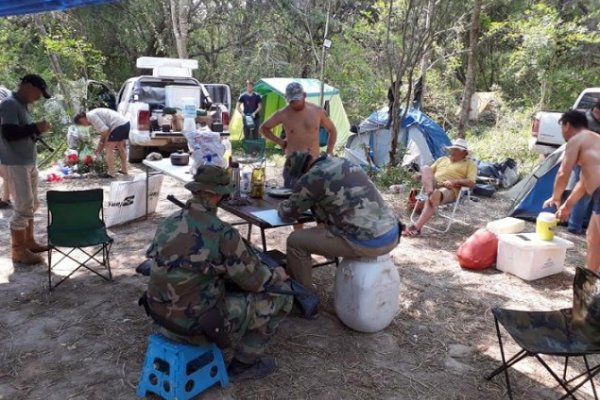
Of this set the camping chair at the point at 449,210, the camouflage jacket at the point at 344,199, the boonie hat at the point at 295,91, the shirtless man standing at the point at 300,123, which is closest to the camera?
the camouflage jacket at the point at 344,199

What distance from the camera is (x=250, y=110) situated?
10.5 meters

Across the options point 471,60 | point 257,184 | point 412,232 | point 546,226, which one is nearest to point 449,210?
point 412,232

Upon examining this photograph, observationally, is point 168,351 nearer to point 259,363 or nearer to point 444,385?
point 259,363

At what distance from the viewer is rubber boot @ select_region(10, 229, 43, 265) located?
425 cm

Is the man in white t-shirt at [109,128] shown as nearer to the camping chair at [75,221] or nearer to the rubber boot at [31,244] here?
the rubber boot at [31,244]

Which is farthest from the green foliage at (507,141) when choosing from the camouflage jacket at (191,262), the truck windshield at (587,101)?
the camouflage jacket at (191,262)

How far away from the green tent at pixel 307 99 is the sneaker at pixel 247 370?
7978mm

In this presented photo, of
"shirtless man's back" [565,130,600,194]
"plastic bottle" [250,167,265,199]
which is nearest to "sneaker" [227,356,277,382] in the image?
"plastic bottle" [250,167,265,199]

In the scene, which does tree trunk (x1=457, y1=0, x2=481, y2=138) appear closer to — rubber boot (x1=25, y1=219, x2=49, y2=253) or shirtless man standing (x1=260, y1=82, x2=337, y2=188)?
shirtless man standing (x1=260, y1=82, x2=337, y2=188)

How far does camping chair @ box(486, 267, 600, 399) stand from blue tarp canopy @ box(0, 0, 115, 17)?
4237 millimetres

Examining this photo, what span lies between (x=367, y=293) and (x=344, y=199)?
25.3 inches

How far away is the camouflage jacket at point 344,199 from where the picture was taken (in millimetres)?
3148

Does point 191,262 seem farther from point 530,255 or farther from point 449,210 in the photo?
point 449,210

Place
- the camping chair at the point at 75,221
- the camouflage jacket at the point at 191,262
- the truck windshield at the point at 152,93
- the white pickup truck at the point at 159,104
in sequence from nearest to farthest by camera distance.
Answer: the camouflage jacket at the point at 191,262
the camping chair at the point at 75,221
the white pickup truck at the point at 159,104
the truck windshield at the point at 152,93
